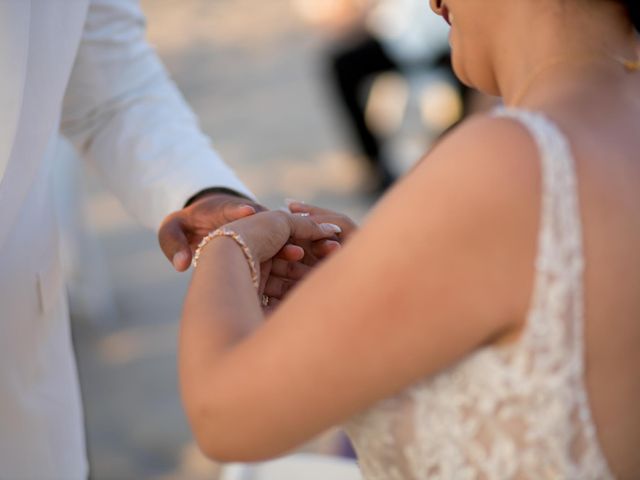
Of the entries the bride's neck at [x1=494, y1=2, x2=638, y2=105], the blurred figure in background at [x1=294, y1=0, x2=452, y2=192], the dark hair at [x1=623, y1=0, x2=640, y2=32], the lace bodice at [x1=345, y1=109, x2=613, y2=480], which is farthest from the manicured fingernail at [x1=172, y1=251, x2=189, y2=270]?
the blurred figure in background at [x1=294, y1=0, x2=452, y2=192]

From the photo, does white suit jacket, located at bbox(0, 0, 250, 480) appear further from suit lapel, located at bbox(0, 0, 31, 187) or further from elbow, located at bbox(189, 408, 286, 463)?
elbow, located at bbox(189, 408, 286, 463)

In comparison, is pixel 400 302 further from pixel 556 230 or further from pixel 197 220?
pixel 197 220

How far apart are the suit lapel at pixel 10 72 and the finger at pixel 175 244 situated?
34 centimetres

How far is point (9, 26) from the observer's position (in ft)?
5.51

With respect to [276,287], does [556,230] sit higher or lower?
higher

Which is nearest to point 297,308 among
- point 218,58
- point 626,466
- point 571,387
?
point 571,387

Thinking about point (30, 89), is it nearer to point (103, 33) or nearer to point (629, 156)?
point (103, 33)

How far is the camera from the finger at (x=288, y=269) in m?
1.68

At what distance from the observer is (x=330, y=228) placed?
1.75 m

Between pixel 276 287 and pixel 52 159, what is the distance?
635 mm

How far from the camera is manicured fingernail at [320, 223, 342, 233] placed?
173cm

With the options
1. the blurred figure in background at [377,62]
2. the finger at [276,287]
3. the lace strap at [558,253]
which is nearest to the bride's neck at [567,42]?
the lace strap at [558,253]

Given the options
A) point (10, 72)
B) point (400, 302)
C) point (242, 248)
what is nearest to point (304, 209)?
point (242, 248)

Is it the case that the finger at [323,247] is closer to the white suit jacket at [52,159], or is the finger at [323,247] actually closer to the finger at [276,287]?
the finger at [276,287]
